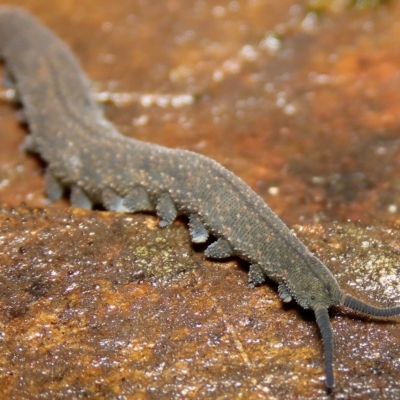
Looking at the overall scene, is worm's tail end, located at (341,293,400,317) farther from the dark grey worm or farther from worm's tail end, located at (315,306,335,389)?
worm's tail end, located at (315,306,335,389)

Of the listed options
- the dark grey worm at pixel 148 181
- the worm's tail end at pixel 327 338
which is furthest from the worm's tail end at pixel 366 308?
the worm's tail end at pixel 327 338

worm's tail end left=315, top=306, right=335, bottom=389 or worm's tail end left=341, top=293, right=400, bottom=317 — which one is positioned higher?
worm's tail end left=341, top=293, right=400, bottom=317

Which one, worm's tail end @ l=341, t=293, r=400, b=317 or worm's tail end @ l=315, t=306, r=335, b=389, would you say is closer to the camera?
worm's tail end @ l=315, t=306, r=335, b=389

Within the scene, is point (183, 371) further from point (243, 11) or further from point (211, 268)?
point (243, 11)

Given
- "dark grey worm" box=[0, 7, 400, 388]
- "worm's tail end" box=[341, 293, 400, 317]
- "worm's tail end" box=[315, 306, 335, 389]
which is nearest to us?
"worm's tail end" box=[315, 306, 335, 389]

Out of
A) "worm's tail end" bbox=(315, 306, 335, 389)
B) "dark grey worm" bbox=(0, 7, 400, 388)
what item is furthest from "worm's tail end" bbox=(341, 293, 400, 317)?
"worm's tail end" bbox=(315, 306, 335, 389)

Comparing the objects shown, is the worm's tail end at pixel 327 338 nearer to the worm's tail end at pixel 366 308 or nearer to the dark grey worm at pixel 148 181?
the dark grey worm at pixel 148 181

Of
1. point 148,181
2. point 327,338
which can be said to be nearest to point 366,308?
point 327,338

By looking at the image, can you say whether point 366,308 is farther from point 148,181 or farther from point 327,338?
point 148,181
